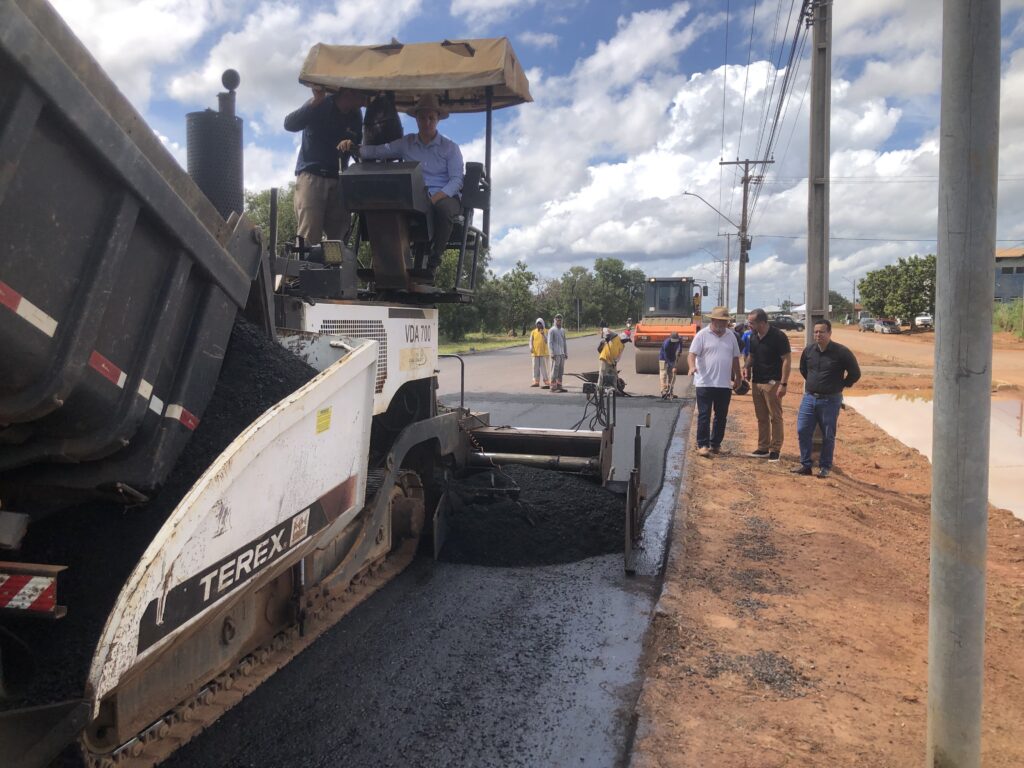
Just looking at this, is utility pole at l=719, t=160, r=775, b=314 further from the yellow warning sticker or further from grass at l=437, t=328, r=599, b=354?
the yellow warning sticker

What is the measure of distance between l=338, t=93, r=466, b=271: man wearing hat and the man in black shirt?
4875 mm

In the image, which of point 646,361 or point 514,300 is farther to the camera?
point 514,300

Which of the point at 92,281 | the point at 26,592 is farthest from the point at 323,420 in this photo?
the point at 26,592

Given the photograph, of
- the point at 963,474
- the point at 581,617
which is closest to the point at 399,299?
the point at 581,617

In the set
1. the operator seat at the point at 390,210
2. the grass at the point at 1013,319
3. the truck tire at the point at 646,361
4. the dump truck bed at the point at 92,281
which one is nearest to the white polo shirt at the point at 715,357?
the operator seat at the point at 390,210

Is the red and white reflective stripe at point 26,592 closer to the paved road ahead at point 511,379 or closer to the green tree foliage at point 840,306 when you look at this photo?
the paved road ahead at point 511,379

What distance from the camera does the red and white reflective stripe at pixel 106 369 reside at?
7.76 feet

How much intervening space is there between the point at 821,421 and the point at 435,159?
545cm

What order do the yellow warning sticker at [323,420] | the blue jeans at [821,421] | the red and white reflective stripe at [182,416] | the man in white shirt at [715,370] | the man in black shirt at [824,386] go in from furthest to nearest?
1. the man in white shirt at [715,370]
2. the blue jeans at [821,421]
3. the man in black shirt at [824,386]
4. the yellow warning sticker at [323,420]
5. the red and white reflective stripe at [182,416]

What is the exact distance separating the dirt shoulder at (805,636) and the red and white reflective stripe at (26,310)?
2648 millimetres

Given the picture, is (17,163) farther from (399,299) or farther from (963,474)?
(399,299)

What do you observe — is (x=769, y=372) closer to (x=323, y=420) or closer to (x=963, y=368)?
(x=963, y=368)

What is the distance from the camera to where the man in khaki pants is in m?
9.41

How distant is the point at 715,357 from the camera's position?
9.59 metres
